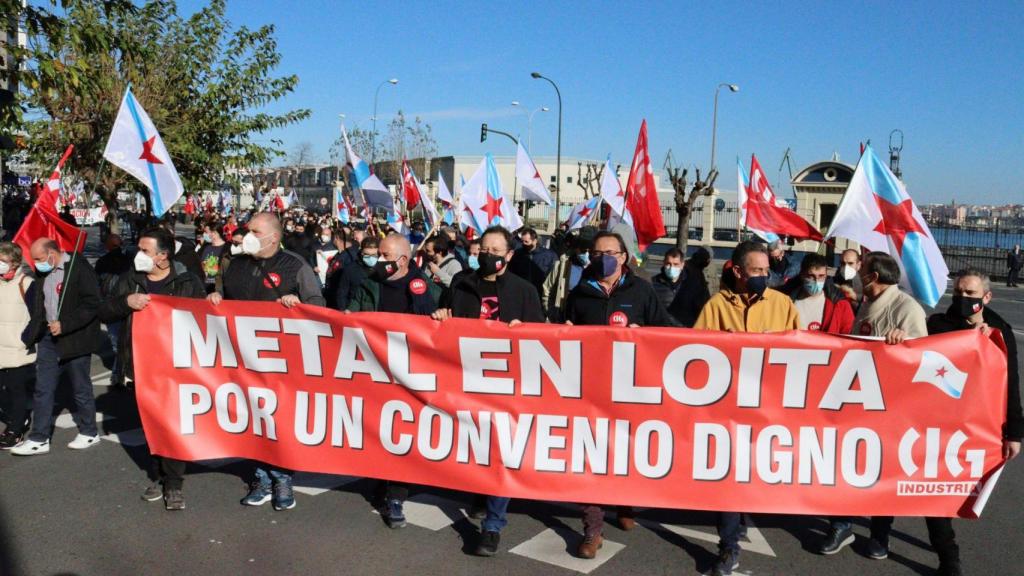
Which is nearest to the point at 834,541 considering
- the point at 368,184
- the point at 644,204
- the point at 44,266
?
the point at 44,266

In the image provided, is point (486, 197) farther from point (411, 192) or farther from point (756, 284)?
point (756, 284)

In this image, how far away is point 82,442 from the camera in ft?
21.1

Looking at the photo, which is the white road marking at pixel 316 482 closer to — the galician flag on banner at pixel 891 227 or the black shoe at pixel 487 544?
the black shoe at pixel 487 544

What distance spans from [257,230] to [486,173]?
9.50 meters

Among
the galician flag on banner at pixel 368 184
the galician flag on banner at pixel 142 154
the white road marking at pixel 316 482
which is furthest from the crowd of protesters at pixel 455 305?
the galician flag on banner at pixel 368 184

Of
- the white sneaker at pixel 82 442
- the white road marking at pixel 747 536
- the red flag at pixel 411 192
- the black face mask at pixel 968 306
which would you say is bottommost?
the white road marking at pixel 747 536

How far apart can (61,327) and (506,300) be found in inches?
129

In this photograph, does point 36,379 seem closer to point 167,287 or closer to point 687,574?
point 167,287

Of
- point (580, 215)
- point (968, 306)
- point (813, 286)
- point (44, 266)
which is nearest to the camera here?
point (968, 306)

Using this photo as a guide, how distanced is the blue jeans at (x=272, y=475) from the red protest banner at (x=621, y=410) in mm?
159

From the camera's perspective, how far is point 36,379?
20.6 ft

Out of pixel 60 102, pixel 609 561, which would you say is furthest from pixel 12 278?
pixel 60 102

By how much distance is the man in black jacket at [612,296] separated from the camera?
4898 mm

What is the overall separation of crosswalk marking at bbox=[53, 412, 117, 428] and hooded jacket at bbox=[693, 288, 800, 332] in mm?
5237
